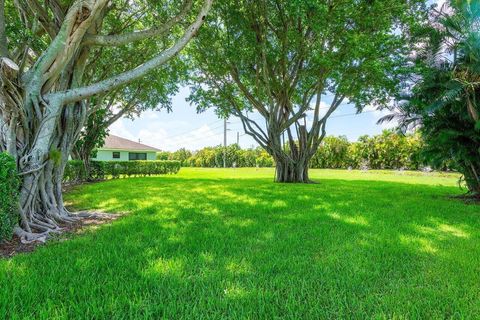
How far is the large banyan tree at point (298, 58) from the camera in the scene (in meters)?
9.19

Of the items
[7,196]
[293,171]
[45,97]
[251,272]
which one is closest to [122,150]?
[293,171]

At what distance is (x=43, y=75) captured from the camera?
170 inches

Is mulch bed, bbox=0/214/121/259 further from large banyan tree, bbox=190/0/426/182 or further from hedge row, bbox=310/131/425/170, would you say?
hedge row, bbox=310/131/425/170

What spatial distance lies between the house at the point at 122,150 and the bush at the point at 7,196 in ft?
95.3

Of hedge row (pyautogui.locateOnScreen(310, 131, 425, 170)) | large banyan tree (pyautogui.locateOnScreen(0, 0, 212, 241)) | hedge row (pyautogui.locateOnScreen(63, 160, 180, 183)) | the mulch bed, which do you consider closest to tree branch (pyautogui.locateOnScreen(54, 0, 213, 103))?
large banyan tree (pyautogui.locateOnScreen(0, 0, 212, 241))

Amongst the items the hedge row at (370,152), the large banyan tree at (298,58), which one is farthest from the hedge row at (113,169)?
the hedge row at (370,152)

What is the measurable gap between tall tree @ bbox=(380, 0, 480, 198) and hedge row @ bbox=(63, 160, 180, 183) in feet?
43.0

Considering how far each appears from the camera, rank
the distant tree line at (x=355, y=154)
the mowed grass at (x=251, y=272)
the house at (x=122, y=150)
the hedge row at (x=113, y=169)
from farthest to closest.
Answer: the house at (x=122, y=150) < the distant tree line at (x=355, y=154) < the hedge row at (x=113, y=169) < the mowed grass at (x=251, y=272)

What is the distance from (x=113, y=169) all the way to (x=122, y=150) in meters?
16.3

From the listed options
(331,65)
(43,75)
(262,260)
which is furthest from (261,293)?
(331,65)

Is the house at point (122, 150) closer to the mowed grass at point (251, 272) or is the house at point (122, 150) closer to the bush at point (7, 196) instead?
the bush at point (7, 196)

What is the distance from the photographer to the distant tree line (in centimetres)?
2867

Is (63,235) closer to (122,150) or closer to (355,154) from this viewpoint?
(122,150)

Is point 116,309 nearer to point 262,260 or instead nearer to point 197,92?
point 262,260
